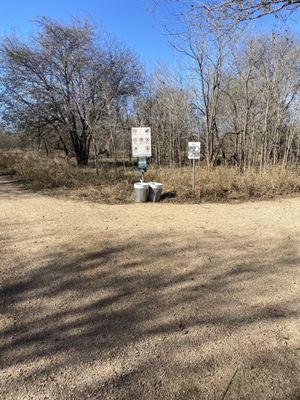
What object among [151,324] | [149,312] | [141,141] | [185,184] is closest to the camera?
[151,324]

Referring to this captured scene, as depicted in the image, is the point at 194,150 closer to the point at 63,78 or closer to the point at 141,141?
the point at 141,141

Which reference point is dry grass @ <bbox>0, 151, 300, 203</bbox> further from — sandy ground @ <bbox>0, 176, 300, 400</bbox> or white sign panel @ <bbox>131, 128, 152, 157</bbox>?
sandy ground @ <bbox>0, 176, 300, 400</bbox>

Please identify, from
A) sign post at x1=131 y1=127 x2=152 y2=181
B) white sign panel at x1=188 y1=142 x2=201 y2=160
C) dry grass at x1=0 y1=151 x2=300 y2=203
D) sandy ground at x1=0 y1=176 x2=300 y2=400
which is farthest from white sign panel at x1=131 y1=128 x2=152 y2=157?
sandy ground at x1=0 y1=176 x2=300 y2=400

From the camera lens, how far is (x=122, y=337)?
2.39 metres

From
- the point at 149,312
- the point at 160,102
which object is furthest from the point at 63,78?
the point at 149,312

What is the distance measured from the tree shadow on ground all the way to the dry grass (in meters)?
3.67

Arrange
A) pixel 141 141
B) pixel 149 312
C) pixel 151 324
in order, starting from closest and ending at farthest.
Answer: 1. pixel 151 324
2. pixel 149 312
3. pixel 141 141

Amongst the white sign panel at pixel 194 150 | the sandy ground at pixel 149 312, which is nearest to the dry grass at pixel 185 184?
the white sign panel at pixel 194 150

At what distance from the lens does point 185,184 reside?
807cm

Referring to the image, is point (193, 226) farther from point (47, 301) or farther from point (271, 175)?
point (271, 175)

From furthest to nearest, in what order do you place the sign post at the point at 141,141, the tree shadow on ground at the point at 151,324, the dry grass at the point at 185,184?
the dry grass at the point at 185,184, the sign post at the point at 141,141, the tree shadow on ground at the point at 151,324

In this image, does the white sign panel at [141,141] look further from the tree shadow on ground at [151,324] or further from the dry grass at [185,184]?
the tree shadow on ground at [151,324]

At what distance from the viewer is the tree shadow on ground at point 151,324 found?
1968 millimetres

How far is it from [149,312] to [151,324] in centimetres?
17
